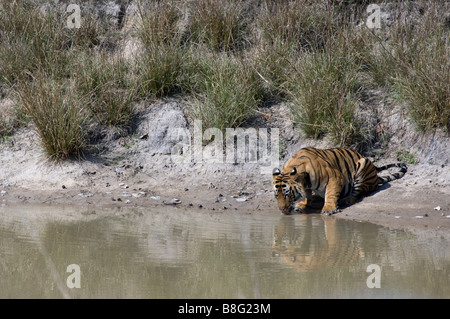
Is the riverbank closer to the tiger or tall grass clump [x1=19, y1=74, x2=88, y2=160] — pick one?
tall grass clump [x1=19, y1=74, x2=88, y2=160]

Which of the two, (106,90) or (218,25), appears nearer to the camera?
(106,90)

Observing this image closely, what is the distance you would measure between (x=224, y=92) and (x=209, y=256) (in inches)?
148

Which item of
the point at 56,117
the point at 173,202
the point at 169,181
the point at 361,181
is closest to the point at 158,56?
the point at 56,117

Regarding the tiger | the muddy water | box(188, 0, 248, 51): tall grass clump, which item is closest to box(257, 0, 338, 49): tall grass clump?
box(188, 0, 248, 51): tall grass clump

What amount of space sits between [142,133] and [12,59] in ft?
8.06

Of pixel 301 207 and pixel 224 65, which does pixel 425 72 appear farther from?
pixel 224 65

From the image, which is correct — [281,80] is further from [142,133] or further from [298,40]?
[142,133]

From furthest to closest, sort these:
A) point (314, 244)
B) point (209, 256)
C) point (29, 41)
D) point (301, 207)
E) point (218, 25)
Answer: point (218, 25) < point (29, 41) < point (301, 207) < point (314, 244) < point (209, 256)

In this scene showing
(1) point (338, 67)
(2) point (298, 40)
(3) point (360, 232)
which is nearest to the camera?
(3) point (360, 232)

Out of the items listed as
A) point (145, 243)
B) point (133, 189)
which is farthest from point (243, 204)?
point (145, 243)

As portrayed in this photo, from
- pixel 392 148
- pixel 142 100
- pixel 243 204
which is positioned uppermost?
pixel 142 100

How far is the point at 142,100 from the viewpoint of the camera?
373 inches

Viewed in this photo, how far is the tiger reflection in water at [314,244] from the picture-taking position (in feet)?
17.9

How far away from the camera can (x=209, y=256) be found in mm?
5562
